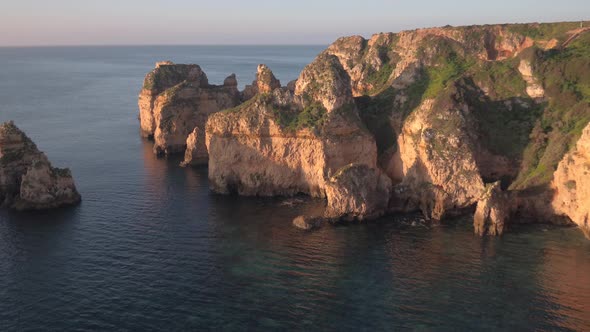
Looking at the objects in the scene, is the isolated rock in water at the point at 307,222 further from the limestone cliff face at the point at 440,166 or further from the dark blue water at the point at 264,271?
the limestone cliff face at the point at 440,166

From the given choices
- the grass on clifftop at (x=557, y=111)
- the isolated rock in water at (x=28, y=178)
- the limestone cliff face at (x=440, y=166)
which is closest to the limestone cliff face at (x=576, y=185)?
the grass on clifftop at (x=557, y=111)

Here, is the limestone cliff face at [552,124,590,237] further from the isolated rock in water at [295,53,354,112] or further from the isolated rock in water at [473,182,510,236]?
the isolated rock in water at [295,53,354,112]

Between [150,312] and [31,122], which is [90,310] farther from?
[31,122]

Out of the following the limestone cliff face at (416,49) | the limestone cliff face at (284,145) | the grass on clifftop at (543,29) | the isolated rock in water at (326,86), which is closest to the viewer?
the limestone cliff face at (284,145)

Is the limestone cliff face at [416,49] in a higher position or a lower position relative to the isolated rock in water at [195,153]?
higher

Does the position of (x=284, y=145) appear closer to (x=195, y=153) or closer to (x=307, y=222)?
(x=307, y=222)

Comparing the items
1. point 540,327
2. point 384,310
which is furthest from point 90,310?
point 540,327
